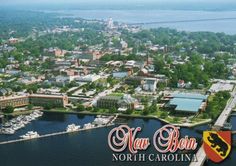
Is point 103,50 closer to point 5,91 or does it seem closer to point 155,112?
point 5,91

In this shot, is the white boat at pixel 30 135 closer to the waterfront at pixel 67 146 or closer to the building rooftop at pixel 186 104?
the waterfront at pixel 67 146

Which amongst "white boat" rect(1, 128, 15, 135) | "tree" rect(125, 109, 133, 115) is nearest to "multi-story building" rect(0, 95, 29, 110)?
"white boat" rect(1, 128, 15, 135)

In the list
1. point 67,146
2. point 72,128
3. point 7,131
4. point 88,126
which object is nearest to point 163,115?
point 88,126

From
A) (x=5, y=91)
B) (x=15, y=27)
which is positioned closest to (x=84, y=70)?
(x=5, y=91)

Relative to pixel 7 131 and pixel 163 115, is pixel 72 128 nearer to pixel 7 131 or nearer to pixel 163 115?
pixel 7 131

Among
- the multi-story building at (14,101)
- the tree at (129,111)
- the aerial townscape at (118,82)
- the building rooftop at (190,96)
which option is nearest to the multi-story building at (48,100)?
the aerial townscape at (118,82)

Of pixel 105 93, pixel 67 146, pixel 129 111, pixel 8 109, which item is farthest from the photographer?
pixel 105 93
